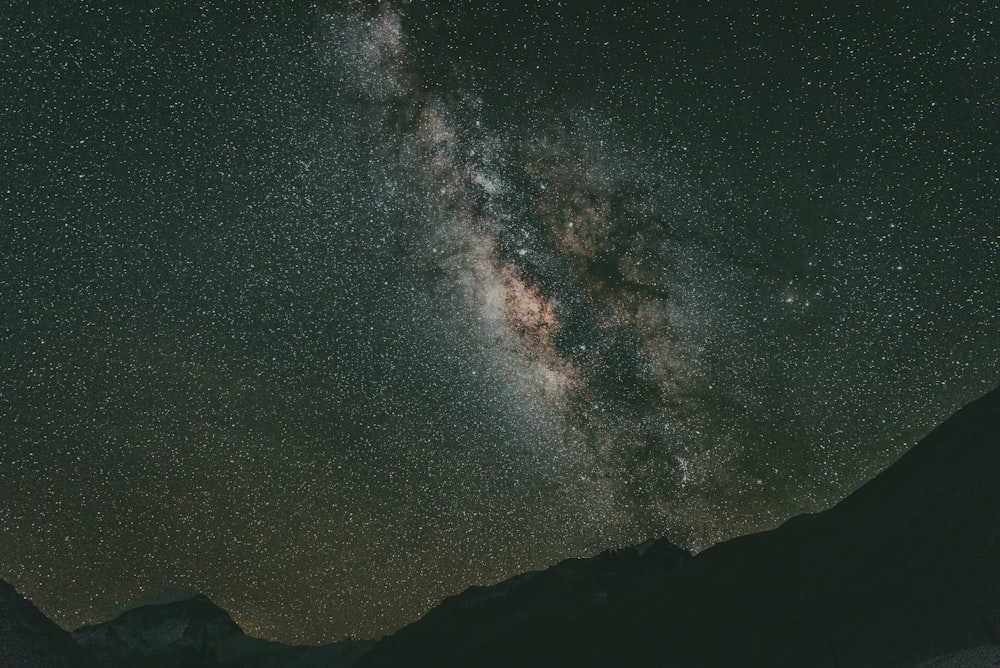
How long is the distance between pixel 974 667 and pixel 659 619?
55.3m

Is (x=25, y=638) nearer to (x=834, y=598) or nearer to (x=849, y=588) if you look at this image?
(x=834, y=598)

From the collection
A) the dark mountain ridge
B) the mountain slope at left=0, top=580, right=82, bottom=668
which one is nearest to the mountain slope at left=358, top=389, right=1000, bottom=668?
the dark mountain ridge

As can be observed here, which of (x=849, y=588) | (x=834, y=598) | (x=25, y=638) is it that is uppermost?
(x=25, y=638)

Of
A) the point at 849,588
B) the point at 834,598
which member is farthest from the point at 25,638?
the point at 849,588

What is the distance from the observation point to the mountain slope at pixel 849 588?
38.0 metres

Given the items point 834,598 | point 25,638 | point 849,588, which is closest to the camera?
point 25,638

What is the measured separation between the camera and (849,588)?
48.9m

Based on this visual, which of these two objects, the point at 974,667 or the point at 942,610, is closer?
the point at 974,667

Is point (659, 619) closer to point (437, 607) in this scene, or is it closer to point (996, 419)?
point (996, 419)

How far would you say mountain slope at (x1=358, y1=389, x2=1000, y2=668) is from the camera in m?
38.0

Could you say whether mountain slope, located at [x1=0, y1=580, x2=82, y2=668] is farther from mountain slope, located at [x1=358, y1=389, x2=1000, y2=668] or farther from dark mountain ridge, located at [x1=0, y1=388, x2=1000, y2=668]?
mountain slope, located at [x1=358, y1=389, x2=1000, y2=668]

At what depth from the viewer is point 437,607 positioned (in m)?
163

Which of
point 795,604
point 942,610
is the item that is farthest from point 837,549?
point 942,610

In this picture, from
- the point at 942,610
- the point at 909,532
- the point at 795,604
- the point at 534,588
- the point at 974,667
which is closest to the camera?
the point at 974,667
